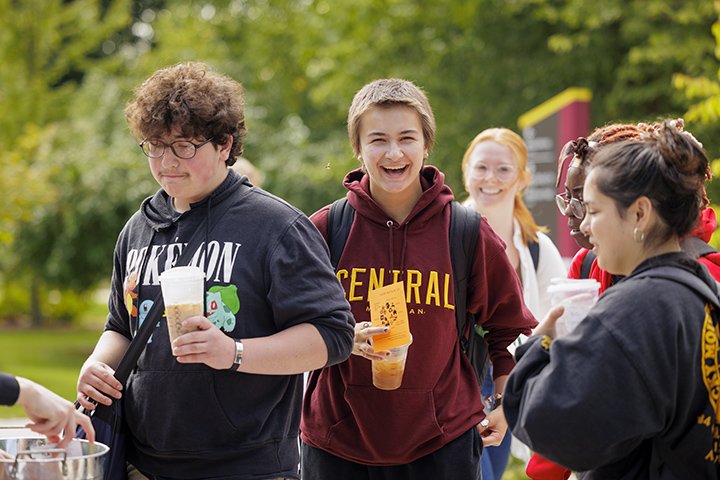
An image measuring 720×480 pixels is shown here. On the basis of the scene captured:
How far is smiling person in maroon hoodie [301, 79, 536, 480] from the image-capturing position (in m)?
3.77

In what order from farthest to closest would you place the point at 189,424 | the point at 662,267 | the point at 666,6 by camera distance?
the point at 666,6 → the point at 189,424 → the point at 662,267

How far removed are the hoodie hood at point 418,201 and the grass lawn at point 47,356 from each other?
9577mm

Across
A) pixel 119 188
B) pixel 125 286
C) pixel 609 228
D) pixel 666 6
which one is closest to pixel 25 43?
pixel 119 188

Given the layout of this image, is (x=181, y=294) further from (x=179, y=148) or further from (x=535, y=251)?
(x=535, y=251)

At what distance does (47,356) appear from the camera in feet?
62.9

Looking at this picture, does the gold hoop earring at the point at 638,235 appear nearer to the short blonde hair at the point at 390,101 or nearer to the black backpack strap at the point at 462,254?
the black backpack strap at the point at 462,254

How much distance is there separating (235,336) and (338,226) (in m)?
0.89

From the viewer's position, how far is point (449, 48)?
14.1 metres

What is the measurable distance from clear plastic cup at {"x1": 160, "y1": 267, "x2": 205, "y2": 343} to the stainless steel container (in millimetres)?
440

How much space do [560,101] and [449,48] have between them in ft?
16.9

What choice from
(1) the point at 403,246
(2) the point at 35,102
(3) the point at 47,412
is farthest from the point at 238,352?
(2) the point at 35,102

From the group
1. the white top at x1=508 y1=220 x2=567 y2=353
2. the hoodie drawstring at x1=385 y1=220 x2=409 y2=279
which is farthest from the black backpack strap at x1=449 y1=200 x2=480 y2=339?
the white top at x1=508 y1=220 x2=567 y2=353

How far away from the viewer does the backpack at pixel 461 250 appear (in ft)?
12.7

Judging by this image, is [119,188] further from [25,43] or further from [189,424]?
[189,424]
